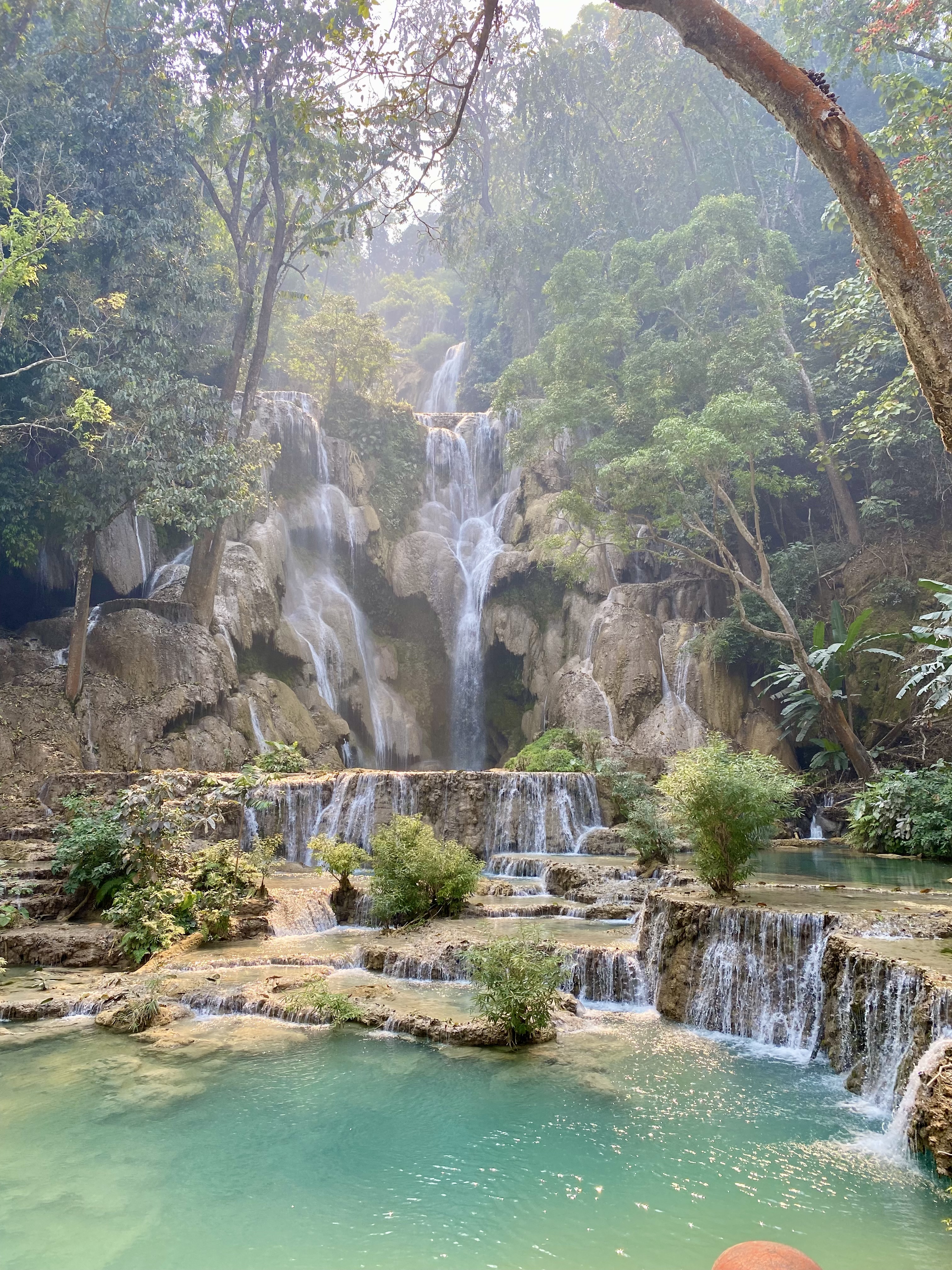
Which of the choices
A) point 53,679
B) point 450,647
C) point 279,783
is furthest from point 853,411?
point 53,679

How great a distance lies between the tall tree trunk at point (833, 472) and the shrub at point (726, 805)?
14.0 metres

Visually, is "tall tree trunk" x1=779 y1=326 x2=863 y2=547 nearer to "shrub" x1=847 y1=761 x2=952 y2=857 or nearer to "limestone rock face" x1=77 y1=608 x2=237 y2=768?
"shrub" x1=847 y1=761 x2=952 y2=857

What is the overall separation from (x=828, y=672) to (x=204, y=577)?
50.4ft

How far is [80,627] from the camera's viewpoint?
1748 cm

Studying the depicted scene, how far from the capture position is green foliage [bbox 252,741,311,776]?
56.8 ft

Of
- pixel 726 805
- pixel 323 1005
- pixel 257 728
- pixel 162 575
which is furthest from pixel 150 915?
pixel 162 575

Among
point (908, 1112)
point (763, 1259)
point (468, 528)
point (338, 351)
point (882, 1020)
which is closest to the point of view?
point (763, 1259)

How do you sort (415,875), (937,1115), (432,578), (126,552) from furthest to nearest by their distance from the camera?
(432,578)
(126,552)
(415,875)
(937,1115)

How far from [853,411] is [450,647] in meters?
13.7

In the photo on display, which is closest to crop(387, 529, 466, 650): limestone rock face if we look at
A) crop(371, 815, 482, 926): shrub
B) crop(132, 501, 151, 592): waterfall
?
crop(132, 501, 151, 592): waterfall

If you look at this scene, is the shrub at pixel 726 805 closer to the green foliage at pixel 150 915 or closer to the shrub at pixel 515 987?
the shrub at pixel 515 987

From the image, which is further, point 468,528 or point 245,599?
point 468,528

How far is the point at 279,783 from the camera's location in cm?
1561

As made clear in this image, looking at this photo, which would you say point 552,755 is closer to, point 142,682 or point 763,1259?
point 142,682
